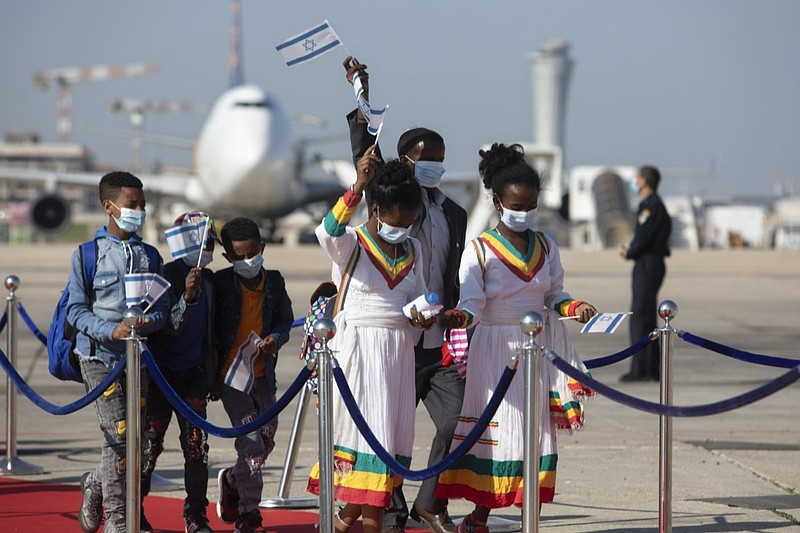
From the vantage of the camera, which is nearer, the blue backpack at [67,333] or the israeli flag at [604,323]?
the israeli flag at [604,323]

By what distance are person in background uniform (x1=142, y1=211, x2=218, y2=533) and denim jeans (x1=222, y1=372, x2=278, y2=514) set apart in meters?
0.15

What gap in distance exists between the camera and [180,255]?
17.7 feet

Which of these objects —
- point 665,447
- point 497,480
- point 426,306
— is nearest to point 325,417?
point 426,306

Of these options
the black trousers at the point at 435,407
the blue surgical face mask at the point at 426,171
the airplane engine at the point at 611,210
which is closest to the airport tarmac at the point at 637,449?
the black trousers at the point at 435,407

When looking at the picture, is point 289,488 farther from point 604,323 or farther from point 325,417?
point 604,323

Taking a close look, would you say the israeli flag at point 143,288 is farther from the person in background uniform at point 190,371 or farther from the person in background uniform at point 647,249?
the person in background uniform at point 647,249

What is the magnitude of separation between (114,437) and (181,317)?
0.61 m

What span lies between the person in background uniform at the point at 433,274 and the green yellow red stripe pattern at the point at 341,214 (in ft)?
1.75

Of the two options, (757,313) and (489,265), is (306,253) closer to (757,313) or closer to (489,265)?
(757,313)

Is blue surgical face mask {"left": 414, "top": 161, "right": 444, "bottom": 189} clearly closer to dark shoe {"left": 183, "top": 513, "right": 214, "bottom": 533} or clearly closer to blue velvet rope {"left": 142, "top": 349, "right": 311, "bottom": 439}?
blue velvet rope {"left": 142, "top": 349, "right": 311, "bottom": 439}

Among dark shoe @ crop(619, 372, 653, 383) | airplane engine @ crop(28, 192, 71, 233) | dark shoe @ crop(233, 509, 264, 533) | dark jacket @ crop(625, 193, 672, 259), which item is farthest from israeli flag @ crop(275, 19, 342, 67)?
airplane engine @ crop(28, 192, 71, 233)

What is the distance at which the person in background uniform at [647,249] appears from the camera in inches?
436

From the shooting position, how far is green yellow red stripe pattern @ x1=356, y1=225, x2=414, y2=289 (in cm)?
503

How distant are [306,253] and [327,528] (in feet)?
108
